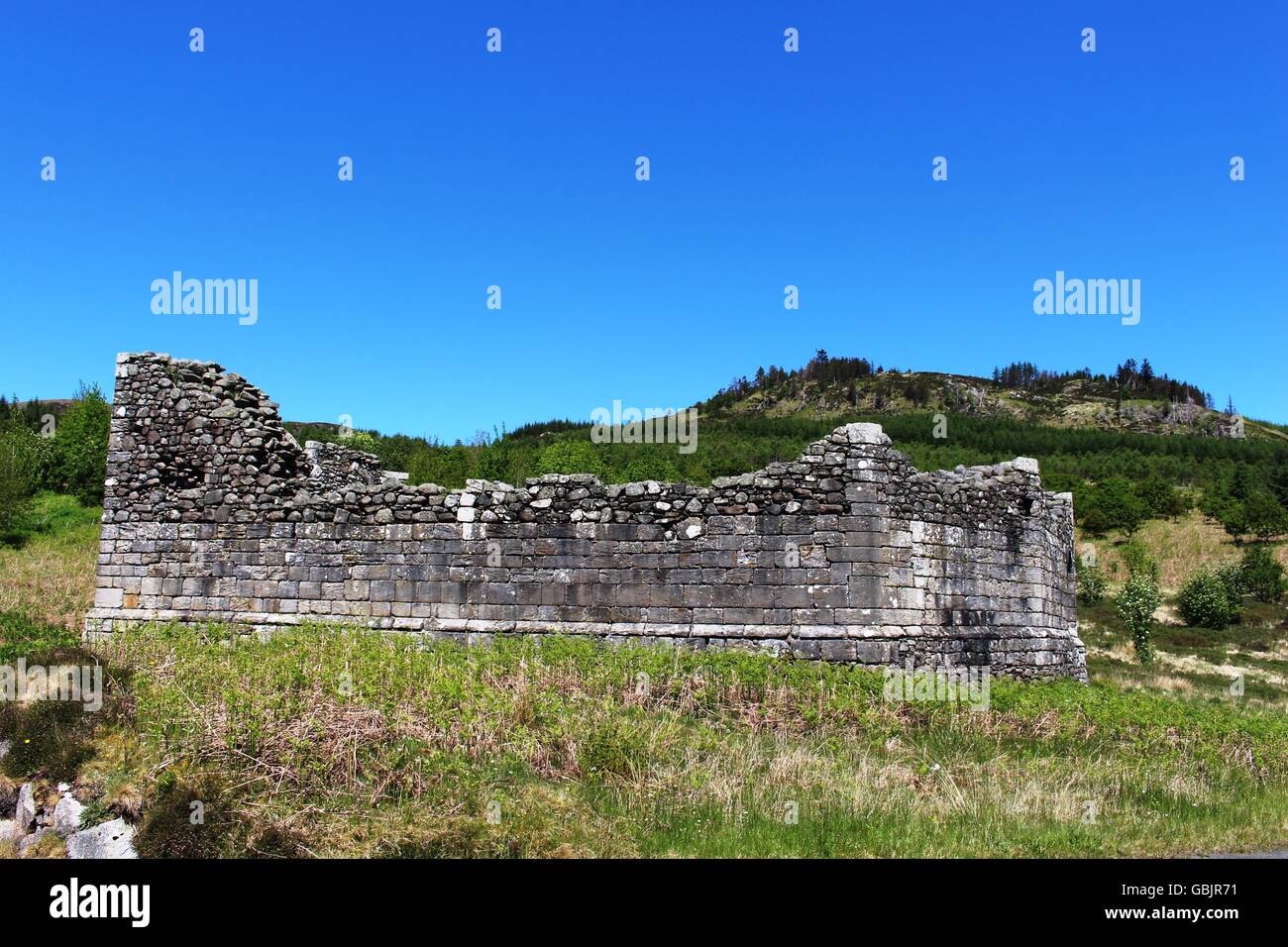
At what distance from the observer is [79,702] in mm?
9453

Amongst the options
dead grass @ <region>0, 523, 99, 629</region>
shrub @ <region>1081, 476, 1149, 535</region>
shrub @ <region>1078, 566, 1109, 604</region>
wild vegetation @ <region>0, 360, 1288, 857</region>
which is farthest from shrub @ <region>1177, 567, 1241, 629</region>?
dead grass @ <region>0, 523, 99, 629</region>

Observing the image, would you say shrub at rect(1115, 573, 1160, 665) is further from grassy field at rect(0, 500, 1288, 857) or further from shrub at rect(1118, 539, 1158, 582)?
grassy field at rect(0, 500, 1288, 857)

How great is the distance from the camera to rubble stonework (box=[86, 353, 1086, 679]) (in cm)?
1350

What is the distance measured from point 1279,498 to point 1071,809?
283 ft

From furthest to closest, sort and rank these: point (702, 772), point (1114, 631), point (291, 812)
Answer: point (1114, 631) < point (702, 772) < point (291, 812)

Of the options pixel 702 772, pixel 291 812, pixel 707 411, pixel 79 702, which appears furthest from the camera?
pixel 707 411

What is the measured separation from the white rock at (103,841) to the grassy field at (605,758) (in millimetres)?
170

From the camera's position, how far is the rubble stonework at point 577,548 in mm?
13500

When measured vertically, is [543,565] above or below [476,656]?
above

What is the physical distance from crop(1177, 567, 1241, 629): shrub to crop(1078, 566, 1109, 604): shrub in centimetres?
454

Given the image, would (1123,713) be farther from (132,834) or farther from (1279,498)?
(1279,498)

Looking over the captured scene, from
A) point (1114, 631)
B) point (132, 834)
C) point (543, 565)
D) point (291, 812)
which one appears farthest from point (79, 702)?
point (1114, 631)

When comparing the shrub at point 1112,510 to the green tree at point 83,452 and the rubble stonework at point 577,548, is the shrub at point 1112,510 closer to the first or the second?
the rubble stonework at point 577,548

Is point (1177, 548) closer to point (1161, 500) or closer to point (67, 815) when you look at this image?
point (1161, 500)
